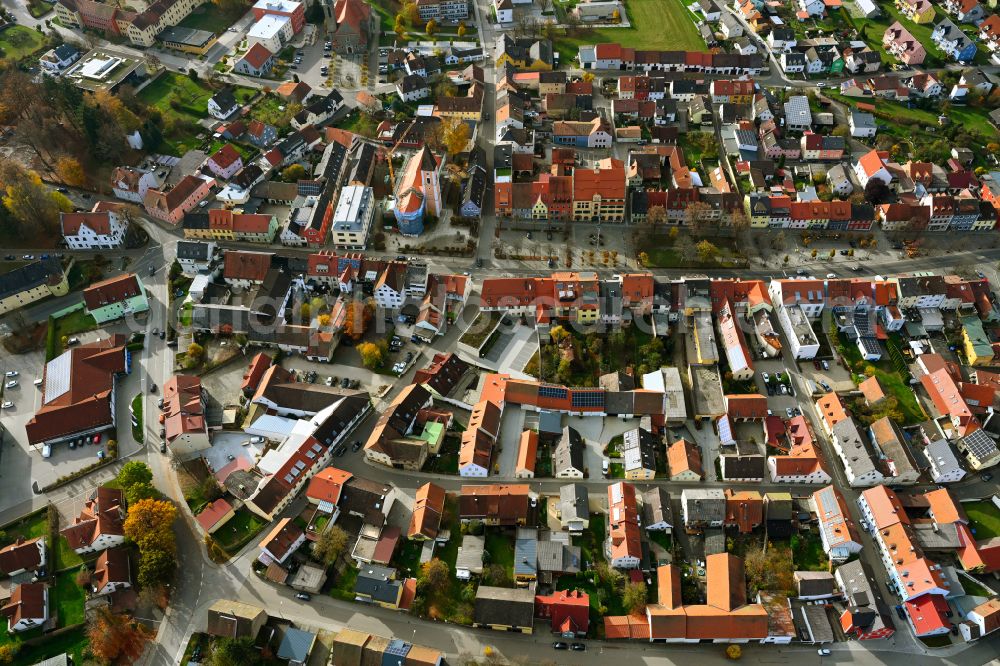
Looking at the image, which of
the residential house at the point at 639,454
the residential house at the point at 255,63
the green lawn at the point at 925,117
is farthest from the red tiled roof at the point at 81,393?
the green lawn at the point at 925,117

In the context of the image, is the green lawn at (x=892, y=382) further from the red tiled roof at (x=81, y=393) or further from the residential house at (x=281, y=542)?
the red tiled roof at (x=81, y=393)

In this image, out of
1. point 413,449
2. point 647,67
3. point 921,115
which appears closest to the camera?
point 413,449

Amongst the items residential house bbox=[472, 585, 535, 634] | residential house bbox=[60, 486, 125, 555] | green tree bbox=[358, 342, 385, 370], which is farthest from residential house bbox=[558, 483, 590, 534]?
residential house bbox=[60, 486, 125, 555]

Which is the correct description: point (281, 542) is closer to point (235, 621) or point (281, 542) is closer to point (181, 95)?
point (235, 621)

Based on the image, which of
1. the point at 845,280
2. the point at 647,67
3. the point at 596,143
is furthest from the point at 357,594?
the point at 647,67

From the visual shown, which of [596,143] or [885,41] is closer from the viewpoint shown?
[596,143]

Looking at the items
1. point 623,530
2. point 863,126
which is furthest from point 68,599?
point 863,126

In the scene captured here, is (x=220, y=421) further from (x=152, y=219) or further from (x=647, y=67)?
(x=647, y=67)

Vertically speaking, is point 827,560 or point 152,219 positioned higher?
point 152,219
